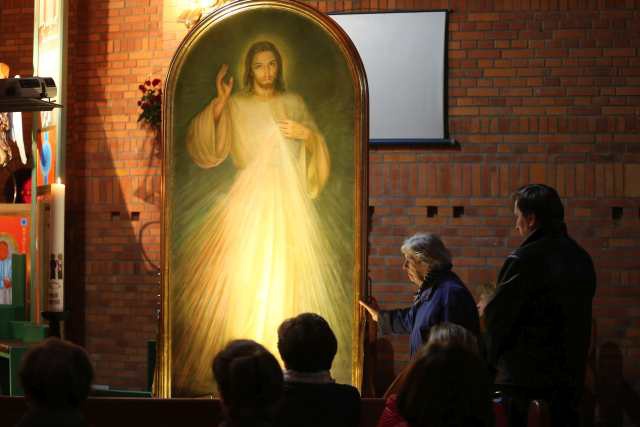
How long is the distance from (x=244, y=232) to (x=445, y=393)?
3.19m

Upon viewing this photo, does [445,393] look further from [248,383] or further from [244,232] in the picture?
[244,232]

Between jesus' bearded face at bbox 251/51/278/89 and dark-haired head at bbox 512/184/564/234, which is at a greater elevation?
jesus' bearded face at bbox 251/51/278/89

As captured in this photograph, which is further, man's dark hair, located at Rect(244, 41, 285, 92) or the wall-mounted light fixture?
the wall-mounted light fixture

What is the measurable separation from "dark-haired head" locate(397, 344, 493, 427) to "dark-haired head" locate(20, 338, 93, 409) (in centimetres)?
99

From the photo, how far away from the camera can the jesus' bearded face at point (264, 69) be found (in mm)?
5883

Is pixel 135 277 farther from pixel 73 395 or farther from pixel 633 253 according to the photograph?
pixel 73 395

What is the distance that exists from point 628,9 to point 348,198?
10.4ft

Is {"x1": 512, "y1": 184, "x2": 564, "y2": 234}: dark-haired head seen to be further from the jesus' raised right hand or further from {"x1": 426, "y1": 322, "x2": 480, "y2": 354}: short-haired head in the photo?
the jesus' raised right hand

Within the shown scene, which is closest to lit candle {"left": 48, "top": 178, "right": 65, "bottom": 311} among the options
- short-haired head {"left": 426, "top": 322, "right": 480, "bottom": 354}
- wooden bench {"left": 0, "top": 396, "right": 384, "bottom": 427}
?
wooden bench {"left": 0, "top": 396, "right": 384, "bottom": 427}

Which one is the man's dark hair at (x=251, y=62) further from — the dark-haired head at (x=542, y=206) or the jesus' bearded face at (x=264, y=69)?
the dark-haired head at (x=542, y=206)

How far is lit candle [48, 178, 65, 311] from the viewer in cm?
676

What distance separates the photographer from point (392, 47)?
7.63 m

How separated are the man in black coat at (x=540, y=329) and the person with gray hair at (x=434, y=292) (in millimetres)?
563

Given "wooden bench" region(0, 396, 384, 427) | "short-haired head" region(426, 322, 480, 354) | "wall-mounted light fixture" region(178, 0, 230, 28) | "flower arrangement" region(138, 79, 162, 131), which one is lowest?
"wooden bench" region(0, 396, 384, 427)
